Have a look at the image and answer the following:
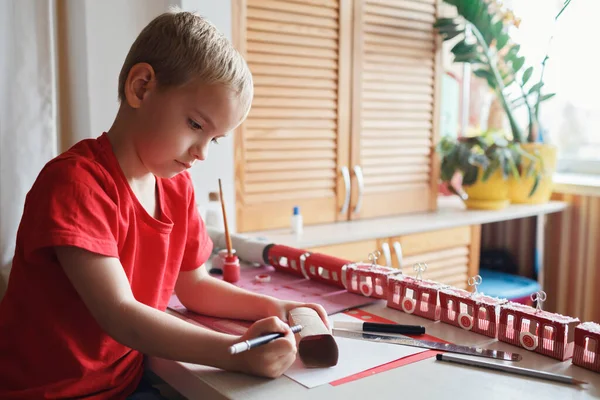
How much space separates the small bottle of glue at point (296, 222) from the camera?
1909 millimetres

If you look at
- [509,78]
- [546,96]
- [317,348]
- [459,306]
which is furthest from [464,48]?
[317,348]

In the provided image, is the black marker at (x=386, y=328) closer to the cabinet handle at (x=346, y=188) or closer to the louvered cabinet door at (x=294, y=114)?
the louvered cabinet door at (x=294, y=114)

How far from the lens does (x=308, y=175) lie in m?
2.04

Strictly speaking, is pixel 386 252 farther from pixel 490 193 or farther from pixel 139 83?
pixel 139 83

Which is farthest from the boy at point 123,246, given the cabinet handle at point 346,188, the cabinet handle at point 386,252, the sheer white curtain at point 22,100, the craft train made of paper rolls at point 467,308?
the cabinet handle at point 346,188

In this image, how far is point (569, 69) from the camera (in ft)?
9.08

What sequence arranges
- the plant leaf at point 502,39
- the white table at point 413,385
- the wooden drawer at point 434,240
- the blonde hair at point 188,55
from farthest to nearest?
the plant leaf at point 502,39, the wooden drawer at point 434,240, the blonde hair at point 188,55, the white table at point 413,385

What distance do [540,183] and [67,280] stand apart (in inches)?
85.7

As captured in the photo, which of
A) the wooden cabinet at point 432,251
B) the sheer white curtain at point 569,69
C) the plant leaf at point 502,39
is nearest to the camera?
the wooden cabinet at point 432,251

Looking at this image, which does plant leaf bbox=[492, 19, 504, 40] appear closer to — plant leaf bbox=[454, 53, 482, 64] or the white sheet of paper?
plant leaf bbox=[454, 53, 482, 64]

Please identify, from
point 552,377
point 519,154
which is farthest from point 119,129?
point 519,154

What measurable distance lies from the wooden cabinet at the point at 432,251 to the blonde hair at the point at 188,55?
104cm

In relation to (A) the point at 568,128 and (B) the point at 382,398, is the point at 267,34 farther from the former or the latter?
(A) the point at 568,128

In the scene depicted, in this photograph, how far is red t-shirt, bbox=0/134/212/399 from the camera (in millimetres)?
777
